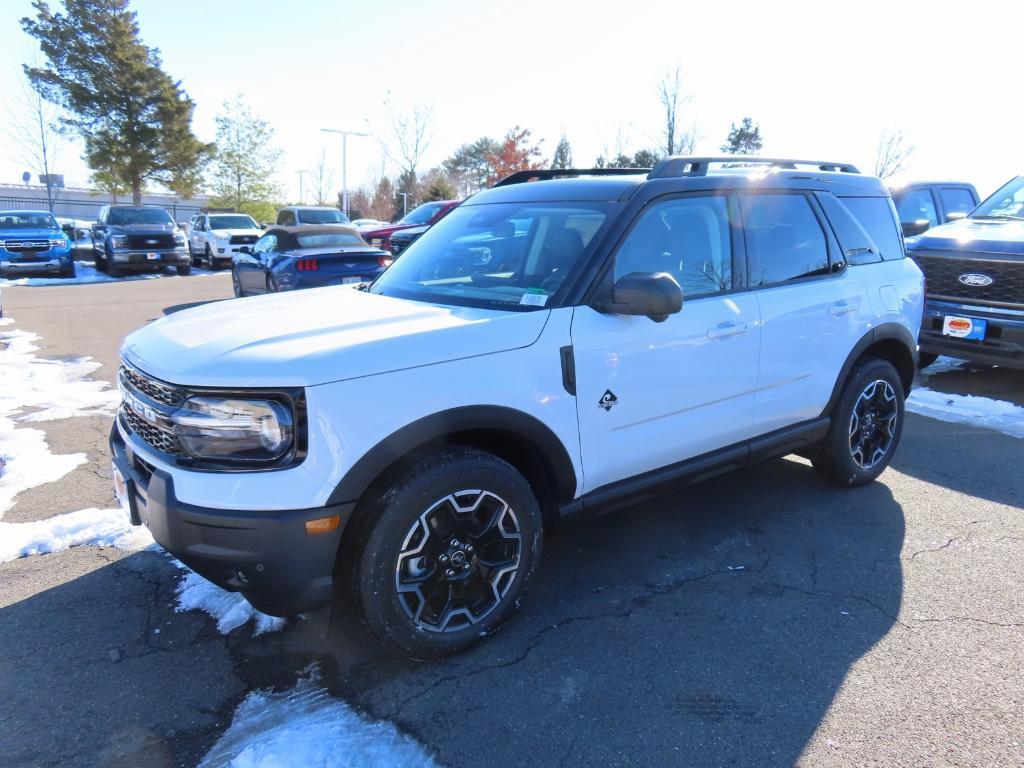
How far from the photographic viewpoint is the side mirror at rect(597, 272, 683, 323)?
282cm

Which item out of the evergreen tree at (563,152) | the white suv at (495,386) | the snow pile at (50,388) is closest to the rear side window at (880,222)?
the white suv at (495,386)

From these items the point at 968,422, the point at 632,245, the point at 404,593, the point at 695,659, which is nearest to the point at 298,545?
the point at 404,593

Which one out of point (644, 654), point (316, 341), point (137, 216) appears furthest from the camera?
point (137, 216)

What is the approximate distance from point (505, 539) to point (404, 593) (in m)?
0.46

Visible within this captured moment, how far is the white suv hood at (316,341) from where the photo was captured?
7.84 ft

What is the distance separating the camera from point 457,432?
8.98 ft

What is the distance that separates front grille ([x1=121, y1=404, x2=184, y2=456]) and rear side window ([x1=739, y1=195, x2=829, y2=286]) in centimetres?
278

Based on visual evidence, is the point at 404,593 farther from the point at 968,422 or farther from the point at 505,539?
the point at 968,422

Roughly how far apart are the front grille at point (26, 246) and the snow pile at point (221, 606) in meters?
19.3

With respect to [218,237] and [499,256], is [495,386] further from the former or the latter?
[218,237]

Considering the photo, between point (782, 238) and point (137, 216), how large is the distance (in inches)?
836

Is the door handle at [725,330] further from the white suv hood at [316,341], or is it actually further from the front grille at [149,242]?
the front grille at [149,242]

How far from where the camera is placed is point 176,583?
3.36m

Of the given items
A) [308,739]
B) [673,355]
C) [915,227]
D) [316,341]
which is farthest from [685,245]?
[915,227]
